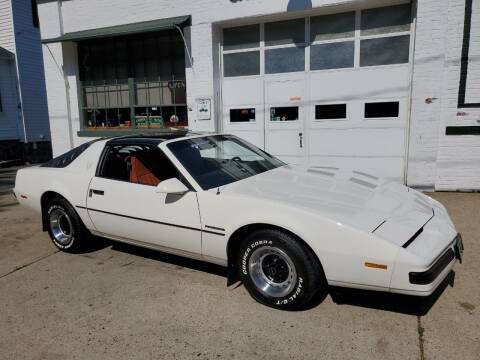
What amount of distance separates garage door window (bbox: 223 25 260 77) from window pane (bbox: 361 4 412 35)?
2.28 metres

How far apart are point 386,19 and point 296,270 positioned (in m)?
6.44

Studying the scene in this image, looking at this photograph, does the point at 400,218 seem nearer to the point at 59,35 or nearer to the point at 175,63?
the point at 175,63

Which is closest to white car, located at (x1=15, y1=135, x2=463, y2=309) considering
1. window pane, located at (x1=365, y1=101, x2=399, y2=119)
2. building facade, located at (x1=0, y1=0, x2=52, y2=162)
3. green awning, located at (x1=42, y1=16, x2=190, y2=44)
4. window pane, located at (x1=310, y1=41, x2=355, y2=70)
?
window pane, located at (x1=365, y1=101, x2=399, y2=119)

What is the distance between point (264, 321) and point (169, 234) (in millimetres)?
1160

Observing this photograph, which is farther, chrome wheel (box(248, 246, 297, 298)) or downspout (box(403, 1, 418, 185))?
downspout (box(403, 1, 418, 185))

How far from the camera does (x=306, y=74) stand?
8.07 m

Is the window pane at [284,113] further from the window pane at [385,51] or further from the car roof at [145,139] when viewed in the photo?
the car roof at [145,139]

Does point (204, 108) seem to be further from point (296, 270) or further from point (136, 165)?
point (296, 270)

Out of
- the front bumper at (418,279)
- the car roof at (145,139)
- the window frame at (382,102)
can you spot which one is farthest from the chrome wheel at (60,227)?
the window frame at (382,102)

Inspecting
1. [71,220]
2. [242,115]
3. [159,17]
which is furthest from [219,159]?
[159,17]

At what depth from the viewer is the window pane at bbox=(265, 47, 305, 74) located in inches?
319

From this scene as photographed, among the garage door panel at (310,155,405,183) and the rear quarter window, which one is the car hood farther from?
the garage door panel at (310,155,405,183)

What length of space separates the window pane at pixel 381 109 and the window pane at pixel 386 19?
1.38 m

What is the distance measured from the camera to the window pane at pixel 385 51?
24.2 ft
